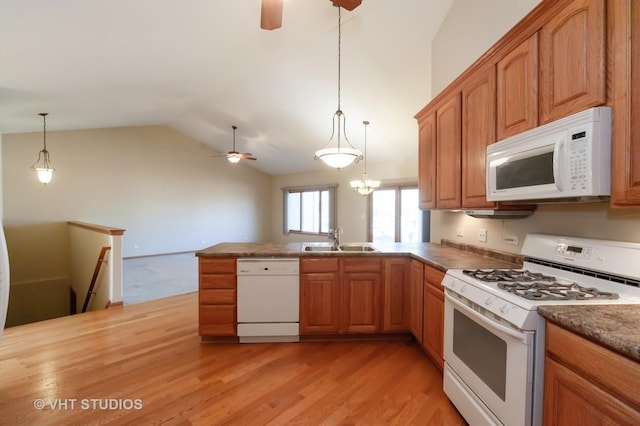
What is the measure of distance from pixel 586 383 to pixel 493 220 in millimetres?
1625

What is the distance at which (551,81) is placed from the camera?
5.09 feet

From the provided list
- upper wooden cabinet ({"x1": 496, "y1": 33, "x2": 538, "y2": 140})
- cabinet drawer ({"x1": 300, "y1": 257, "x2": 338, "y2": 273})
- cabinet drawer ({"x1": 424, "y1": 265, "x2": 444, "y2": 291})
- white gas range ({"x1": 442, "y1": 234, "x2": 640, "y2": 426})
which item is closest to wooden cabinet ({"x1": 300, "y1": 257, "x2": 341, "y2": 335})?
cabinet drawer ({"x1": 300, "y1": 257, "x2": 338, "y2": 273})

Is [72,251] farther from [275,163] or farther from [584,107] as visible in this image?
[584,107]

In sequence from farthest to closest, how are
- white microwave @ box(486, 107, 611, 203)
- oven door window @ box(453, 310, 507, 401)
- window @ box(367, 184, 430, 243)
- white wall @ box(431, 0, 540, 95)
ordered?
window @ box(367, 184, 430, 243) < white wall @ box(431, 0, 540, 95) < oven door window @ box(453, 310, 507, 401) < white microwave @ box(486, 107, 611, 203)

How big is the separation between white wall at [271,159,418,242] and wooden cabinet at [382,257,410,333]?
3968 mm

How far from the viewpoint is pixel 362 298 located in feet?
9.03

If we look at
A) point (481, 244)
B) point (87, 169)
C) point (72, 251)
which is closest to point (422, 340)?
point (481, 244)

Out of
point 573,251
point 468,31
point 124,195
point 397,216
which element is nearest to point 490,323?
point 573,251

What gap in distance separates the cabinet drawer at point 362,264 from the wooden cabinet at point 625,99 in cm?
173

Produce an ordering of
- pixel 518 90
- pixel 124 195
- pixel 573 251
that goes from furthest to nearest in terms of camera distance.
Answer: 1. pixel 124 195
2. pixel 518 90
3. pixel 573 251

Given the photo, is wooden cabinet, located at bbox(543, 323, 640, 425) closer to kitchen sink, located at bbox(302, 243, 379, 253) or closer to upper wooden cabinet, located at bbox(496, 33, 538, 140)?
upper wooden cabinet, located at bbox(496, 33, 538, 140)

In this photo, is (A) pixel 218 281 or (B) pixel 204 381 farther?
(A) pixel 218 281

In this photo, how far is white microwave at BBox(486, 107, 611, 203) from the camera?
4.17ft

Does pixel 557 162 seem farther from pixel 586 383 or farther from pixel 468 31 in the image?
pixel 468 31
